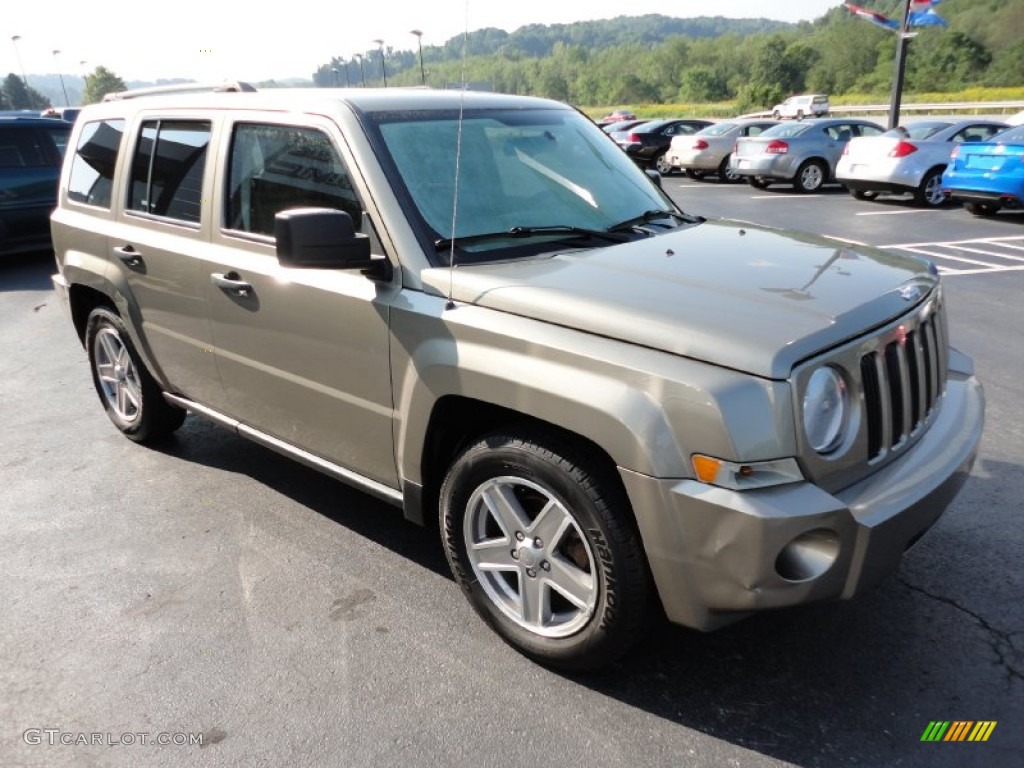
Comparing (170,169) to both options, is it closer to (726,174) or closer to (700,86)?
(726,174)

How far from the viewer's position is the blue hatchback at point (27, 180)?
10.9 metres

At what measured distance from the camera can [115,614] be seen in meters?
3.33

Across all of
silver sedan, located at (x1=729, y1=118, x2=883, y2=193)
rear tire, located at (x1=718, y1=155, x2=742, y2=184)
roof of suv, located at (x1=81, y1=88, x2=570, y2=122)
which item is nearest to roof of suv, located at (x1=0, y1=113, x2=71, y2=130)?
roof of suv, located at (x1=81, y1=88, x2=570, y2=122)

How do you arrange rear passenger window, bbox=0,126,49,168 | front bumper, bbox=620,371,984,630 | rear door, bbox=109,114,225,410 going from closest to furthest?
front bumper, bbox=620,371,984,630 < rear door, bbox=109,114,225,410 < rear passenger window, bbox=0,126,49,168

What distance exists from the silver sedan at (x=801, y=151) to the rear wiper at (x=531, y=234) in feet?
49.9

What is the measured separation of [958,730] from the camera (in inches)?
99.2

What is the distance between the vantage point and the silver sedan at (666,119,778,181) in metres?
20.3

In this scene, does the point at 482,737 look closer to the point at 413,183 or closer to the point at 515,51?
the point at 413,183

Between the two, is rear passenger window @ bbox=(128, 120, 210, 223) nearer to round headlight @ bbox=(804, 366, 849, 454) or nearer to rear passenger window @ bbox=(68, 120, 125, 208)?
rear passenger window @ bbox=(68, 120, 125, 208)

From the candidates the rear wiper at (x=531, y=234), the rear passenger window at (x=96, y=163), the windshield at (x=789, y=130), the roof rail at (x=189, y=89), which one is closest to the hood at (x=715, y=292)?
the rear wiper at (x=531, y=234)

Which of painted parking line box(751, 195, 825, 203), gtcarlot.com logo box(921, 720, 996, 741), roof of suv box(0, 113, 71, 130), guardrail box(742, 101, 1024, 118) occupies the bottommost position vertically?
painted parking line box(751, 195, 825, 203)

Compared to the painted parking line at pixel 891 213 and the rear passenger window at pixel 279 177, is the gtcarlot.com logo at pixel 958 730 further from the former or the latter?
the painted parking line at pixel 891 213

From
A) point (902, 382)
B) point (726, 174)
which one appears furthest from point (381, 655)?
point (726, 174)

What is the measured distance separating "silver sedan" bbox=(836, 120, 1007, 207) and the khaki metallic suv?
487 inches
